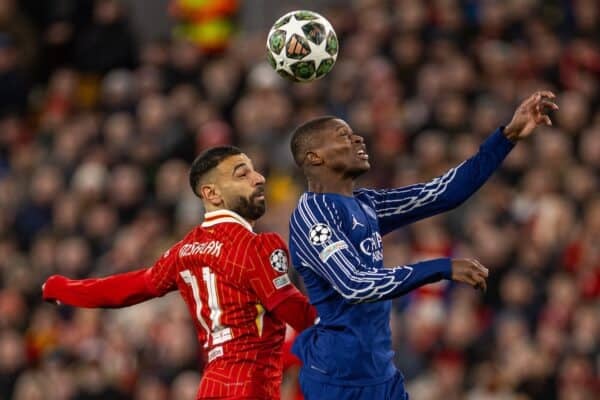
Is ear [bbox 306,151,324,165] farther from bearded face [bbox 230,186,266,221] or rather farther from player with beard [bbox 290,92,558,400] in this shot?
bearded face [bbox 230,186,266,221]

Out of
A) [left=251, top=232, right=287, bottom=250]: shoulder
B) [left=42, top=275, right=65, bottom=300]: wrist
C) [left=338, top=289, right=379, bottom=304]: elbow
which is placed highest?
[left=42, top=275, right=65, bottom=300]: wrist

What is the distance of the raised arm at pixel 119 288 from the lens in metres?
7.71

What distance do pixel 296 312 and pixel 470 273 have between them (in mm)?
1059

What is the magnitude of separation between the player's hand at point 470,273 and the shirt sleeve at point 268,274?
0.96m

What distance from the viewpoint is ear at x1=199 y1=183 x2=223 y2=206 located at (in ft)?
24.9

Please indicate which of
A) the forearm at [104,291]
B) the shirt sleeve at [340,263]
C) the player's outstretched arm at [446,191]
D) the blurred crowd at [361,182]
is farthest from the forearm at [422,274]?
the blurred crowd at [361,182]

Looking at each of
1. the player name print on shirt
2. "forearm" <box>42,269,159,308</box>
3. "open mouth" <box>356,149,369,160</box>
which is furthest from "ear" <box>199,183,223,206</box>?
"open mouth" <box>356,149,369,160</box>

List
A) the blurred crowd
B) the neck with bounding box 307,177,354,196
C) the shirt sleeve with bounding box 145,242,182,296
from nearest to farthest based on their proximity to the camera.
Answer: the neck with bounding box 307,177,354,196 < the shirt sleeve with bounding box 145,242,182,296 < the blurred crowd

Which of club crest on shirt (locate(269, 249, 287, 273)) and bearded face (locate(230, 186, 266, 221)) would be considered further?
bearded face (locate(230, 186, 266, 221))

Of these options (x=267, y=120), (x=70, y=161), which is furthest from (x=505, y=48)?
(x=70, y=161)

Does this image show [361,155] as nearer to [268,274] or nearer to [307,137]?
[307,137]

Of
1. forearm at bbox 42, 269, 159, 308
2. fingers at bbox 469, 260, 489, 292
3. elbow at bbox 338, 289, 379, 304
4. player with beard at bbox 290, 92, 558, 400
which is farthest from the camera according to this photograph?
forearm at bbox 42, 269, 159, 308

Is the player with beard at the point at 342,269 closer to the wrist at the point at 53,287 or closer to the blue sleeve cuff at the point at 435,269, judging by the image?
the blue sleeve cuff at the point at 435,269

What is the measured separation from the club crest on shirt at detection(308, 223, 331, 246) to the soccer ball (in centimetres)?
116
